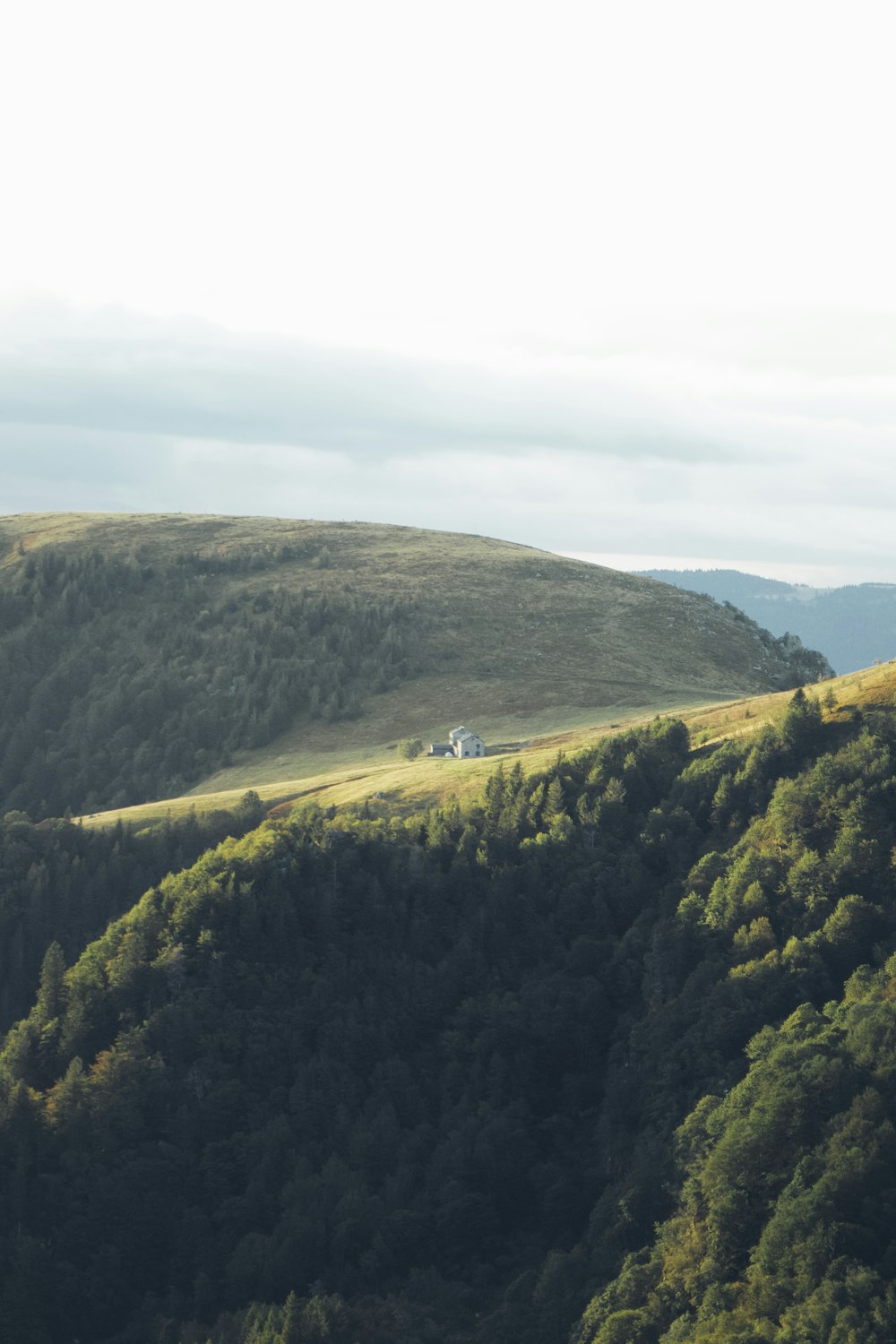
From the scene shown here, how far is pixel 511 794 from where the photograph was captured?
4567 inches

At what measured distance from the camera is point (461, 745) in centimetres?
14162

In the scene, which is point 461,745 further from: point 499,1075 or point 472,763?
point 499,1075

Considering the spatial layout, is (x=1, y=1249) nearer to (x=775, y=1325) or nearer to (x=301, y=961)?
(x=301, y=961)

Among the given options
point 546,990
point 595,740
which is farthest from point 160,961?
point 595,740

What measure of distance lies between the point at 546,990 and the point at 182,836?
40.6 m

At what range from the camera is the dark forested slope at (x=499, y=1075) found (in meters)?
79.6

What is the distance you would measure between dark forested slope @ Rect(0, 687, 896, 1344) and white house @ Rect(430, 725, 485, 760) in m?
23.8

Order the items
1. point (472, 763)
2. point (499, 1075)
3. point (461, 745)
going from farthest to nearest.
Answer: point (461, 745), point (472, 763), point (499, 1075)

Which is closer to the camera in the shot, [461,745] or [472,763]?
[472,763]

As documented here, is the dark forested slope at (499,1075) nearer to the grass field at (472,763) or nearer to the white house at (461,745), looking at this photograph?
the grass field at (472,763)

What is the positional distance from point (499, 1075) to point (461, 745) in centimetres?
4820

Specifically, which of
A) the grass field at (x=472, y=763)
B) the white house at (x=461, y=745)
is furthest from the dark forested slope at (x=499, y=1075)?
the white house at (x=461, y=745)

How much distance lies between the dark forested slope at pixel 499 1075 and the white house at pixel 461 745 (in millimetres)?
23794

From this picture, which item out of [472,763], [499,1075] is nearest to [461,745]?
[472,763]
